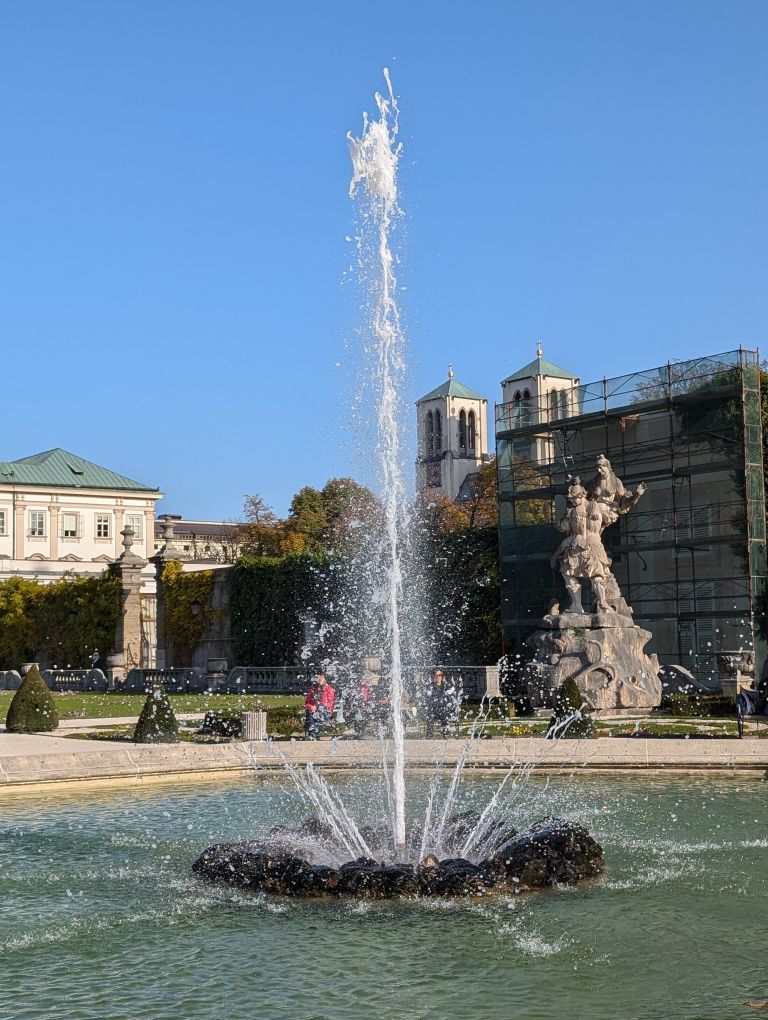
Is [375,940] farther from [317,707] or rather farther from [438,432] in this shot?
[438,432]

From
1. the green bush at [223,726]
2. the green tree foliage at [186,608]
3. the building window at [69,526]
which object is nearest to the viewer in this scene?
the green bush at [223,726]

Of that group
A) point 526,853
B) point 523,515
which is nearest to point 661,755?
point 526,853

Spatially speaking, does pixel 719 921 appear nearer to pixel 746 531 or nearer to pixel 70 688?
pixel 746 531

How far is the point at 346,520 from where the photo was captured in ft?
195

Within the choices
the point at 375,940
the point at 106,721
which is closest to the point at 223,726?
the point at 106,721

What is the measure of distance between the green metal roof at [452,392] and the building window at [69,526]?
6068cm

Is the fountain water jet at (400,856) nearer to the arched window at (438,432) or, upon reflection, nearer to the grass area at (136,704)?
the grass area at (136,704)

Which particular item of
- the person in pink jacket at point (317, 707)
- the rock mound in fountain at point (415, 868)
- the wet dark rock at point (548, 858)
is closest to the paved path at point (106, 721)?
the person in pink jacket at point (317, 707)

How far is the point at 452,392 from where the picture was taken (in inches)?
5187

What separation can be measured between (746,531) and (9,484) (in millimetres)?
53897

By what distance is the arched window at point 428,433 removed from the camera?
126 m

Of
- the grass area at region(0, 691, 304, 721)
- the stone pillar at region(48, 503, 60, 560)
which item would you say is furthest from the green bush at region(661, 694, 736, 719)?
the stone pillar at region(48, 503, 60, 560)

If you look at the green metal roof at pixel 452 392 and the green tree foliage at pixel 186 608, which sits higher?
the green metal roof at pixel 452 392

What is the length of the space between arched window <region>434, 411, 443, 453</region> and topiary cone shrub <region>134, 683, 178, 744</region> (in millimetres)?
108087
